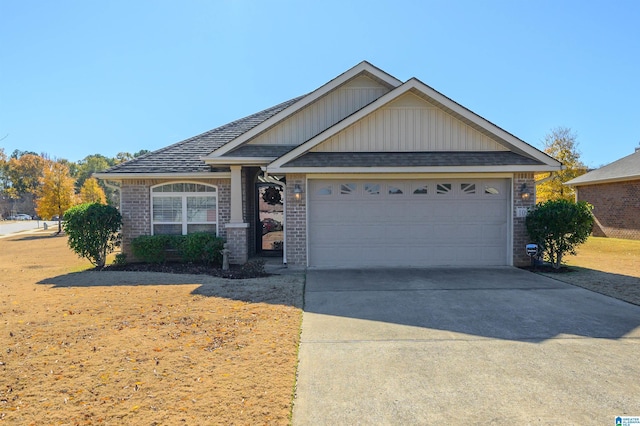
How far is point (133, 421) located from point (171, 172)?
9098 millimetres

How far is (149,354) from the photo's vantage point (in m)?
4.40

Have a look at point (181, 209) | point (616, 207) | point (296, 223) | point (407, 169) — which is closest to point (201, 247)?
point (181, 209)

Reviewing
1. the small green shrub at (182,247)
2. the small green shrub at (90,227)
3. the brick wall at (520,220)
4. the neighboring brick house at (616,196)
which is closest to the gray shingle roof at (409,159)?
the brick wall at (520,220)

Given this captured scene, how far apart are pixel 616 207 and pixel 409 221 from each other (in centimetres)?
1599

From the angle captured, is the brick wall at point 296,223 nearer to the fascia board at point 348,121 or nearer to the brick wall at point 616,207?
the fascia board at point 348,121

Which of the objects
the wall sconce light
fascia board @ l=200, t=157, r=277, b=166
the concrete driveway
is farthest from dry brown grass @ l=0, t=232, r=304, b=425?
the wall sconce light

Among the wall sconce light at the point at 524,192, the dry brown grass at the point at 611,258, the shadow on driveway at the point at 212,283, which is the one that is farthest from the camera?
the dry brown grass at the point at 611,258

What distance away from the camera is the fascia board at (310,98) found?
10625 mm

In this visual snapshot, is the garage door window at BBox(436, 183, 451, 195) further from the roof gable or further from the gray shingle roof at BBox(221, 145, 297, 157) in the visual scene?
the gray shingle roof at BBox(221, 145, 297, 157)

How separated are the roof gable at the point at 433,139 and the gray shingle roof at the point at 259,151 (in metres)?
1.15

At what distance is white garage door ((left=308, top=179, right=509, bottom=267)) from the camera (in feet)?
33.1

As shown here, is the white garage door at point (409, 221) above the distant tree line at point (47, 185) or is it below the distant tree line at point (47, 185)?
below

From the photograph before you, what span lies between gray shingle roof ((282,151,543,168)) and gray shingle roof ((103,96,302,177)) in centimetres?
241

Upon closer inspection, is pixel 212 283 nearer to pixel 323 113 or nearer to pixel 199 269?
pixel 199 269
